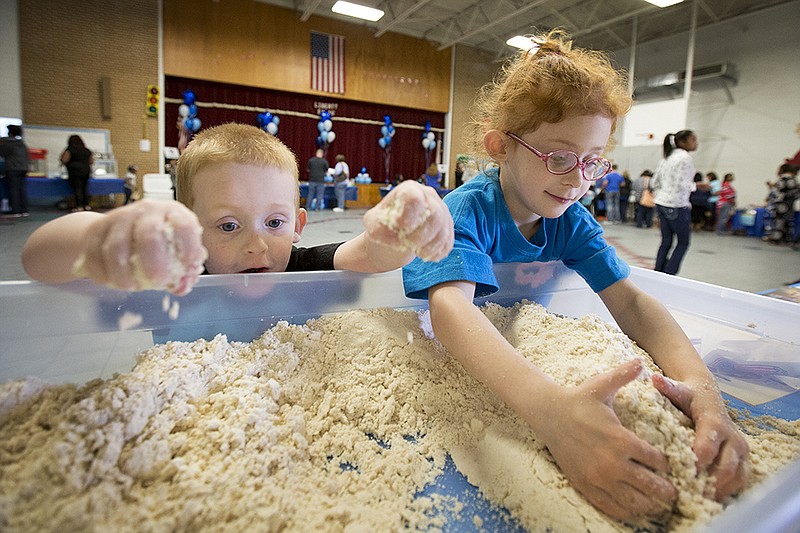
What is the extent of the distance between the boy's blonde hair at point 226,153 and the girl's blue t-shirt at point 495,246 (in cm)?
31

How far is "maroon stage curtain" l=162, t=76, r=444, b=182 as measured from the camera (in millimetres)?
7855

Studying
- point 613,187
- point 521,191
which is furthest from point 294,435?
point 613,187

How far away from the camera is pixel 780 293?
1.50 m

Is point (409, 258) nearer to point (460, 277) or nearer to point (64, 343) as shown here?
point (460, 277)

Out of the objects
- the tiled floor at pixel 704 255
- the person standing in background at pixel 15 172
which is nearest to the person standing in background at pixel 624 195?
the tiled floor at pixel 704 255

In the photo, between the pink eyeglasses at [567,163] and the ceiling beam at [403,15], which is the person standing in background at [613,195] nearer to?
the ceiling beam at [403,15]

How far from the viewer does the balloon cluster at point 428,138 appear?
9.70 m

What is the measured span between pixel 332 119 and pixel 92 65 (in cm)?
393

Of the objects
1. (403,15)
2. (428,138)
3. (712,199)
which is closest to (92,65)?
(403,15)

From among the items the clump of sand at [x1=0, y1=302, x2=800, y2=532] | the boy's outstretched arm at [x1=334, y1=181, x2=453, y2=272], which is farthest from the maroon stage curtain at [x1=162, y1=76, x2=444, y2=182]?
the boy's outstretched arm at [x1=334, y1=181, x2=453, y2=272]

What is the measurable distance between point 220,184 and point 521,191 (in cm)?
54

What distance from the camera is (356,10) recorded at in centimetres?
740

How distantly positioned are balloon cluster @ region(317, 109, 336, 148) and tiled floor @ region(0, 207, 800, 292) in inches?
136

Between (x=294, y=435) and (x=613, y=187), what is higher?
(x=613, y=187)
